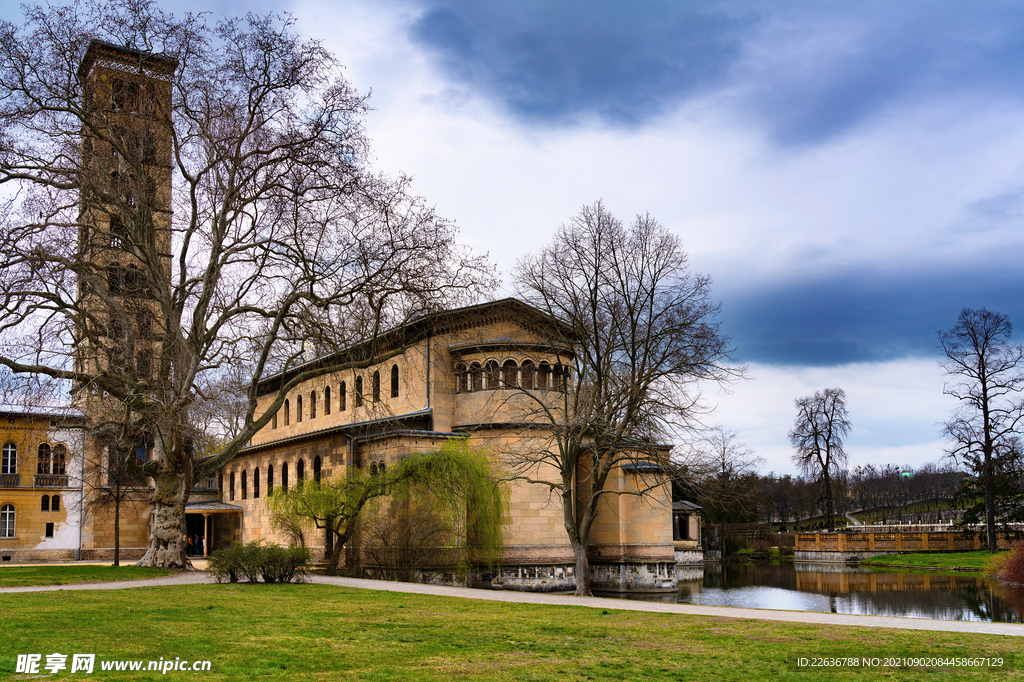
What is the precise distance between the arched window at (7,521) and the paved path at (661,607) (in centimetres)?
2767

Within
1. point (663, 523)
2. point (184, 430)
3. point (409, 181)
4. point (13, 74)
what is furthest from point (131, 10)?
point (663, 523)

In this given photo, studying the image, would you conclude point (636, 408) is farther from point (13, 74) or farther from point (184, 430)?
point (13, 74)

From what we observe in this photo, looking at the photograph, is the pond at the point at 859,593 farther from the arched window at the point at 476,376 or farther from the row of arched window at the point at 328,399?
the row of arched window at the point at 328,399

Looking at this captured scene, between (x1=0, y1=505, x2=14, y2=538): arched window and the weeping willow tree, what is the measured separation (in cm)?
2284

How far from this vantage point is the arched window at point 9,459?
49125 millimetres

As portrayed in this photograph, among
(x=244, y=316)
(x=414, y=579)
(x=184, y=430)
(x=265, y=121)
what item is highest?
(x=265, y=121)

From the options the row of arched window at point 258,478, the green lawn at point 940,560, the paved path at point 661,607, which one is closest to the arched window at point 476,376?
the row of arched window at point 258,478

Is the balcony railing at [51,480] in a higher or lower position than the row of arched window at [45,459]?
lower

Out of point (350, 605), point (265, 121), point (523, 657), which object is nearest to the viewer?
point (523, 657)

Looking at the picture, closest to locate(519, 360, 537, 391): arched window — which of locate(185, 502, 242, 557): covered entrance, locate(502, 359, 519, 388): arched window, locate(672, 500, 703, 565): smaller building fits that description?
locate(502, 359, 519, 388): arched window

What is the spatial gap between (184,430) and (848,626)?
21854 millimetres

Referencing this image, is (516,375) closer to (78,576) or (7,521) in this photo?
(78,576)

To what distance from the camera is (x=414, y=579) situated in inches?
1278

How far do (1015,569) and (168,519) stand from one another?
35961mm
